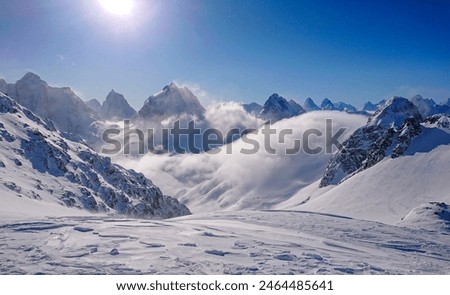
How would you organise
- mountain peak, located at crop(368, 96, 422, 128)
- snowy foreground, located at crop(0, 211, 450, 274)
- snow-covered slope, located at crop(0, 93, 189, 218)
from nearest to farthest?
snowy foreground, located at crop(0, 211, 450, 274)
snow-covered slope, located at crop(0, 93, 189, 218)
mountain peak, located at crop(368, 96, 422, 128)

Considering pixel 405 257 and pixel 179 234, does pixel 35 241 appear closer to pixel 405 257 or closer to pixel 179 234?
pixel 179 234

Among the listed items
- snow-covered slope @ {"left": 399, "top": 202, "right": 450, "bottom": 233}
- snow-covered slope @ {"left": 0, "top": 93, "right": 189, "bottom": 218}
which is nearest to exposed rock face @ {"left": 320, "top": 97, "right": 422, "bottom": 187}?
snow-covered slope @ {"left": 399, "top": 202, "right": 450, "bottom": 233}

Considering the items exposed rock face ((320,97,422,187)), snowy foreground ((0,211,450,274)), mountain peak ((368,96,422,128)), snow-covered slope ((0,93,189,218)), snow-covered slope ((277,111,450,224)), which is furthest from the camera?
mountain peak ((368,96,422,128))

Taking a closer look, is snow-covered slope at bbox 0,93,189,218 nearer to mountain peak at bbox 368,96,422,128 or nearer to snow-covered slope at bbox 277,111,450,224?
snow-covered slope at bbox 277,111,450,224

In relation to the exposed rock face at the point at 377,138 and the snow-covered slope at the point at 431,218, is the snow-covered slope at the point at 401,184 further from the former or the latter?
the snow-covered slope at the point at 431,218

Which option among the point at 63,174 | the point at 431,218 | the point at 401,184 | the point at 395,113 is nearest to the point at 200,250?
the point at 431,218
